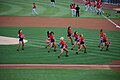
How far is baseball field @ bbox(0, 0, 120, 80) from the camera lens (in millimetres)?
Result: 19984

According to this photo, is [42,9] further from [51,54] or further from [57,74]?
[57,74]

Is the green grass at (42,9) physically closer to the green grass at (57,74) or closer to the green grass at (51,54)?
the green grass at (51,54)

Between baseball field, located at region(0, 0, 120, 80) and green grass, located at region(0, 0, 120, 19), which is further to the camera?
green grass, located at region(0, 0, 120, 19)

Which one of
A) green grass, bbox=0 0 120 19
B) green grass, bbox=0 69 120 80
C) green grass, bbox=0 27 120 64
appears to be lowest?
green grass, bbox=0 69 120 80

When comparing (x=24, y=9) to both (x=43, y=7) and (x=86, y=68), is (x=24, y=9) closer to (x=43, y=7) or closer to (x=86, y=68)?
(x=43, y=7)

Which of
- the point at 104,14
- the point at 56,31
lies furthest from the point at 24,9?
the point at 56,31

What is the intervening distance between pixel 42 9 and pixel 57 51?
26367 mm

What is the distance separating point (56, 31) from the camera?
35.2 meters

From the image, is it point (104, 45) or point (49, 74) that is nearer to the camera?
point (49, 74)

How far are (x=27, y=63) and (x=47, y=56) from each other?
230cm

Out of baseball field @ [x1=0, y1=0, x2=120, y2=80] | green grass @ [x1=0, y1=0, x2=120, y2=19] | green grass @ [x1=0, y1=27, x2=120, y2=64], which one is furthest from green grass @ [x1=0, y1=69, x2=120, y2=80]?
green grass @ [x1=0, y1=0, x2=120, y2=19]

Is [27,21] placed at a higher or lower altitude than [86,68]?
higher

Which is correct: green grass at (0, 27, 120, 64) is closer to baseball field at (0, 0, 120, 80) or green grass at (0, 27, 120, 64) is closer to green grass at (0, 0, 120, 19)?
baseball field at (0, 0, 120, 80)

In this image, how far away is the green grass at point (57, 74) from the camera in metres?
19.0
